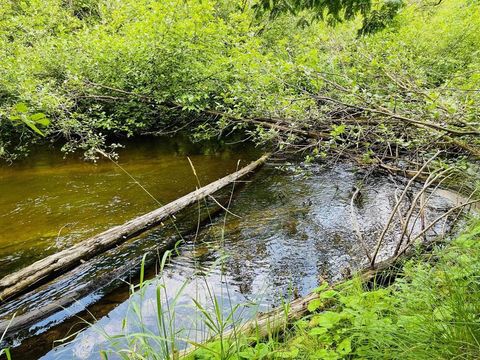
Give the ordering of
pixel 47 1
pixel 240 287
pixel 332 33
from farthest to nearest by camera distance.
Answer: pixel 47 1, pixel 332 33, pixel 240 287

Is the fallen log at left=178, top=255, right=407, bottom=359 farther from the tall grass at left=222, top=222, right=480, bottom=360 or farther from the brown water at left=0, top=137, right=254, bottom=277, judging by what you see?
the brown water at left=0, top=137, right=254, bottom=277

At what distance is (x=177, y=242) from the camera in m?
2.37

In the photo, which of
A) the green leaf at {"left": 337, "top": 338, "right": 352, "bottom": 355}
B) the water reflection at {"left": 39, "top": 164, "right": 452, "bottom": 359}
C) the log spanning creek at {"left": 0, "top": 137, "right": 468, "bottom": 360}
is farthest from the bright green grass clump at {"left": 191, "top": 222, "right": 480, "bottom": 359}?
the water reflection at {"left": 39, "top": 164, "right": 452, "bottom": 359}

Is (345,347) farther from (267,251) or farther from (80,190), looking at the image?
(80,190)

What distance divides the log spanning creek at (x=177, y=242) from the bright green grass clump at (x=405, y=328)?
0.32m

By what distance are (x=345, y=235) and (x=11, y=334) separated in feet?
13.3

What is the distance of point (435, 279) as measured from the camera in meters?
2.39

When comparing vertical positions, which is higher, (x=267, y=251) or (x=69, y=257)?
(x=69, y=257)

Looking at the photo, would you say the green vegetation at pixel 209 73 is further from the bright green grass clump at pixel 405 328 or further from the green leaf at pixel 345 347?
the green leaf at pixel 345 347

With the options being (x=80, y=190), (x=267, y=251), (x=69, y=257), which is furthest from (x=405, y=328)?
(x=80, y=190)

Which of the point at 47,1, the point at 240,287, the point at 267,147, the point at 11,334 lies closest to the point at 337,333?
the point at 240,287

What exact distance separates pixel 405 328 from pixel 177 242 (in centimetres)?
149

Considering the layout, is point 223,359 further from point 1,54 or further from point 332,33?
point 1,54

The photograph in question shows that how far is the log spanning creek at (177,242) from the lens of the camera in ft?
10.6
